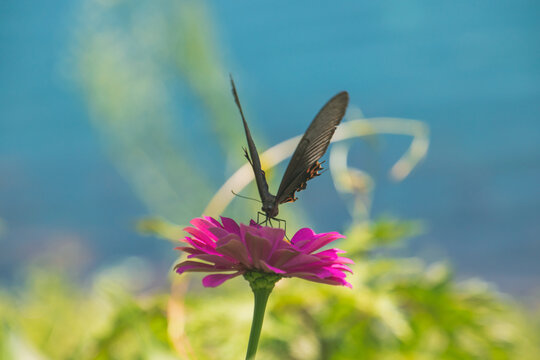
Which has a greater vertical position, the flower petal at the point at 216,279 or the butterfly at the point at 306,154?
the butterfly at the point at 306,154

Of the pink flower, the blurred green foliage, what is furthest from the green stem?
the blurred green foliage

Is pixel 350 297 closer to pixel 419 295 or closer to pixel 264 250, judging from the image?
pixel 419 295

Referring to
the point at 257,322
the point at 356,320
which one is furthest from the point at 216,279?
the point at 356,320

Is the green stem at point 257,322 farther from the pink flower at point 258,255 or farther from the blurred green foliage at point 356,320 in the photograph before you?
the blurred green foliage at point 356,320

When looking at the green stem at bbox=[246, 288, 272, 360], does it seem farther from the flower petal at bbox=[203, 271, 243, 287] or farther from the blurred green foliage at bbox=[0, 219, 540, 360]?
the blurred green foliage at bbox=[0, 219, 540, 360]

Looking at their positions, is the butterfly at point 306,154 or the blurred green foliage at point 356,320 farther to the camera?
the blurred green foliage at point 356,320

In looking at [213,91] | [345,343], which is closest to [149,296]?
[345,343]

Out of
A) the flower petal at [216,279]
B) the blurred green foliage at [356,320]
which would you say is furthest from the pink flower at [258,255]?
the blurred green foliage at [356,320]
